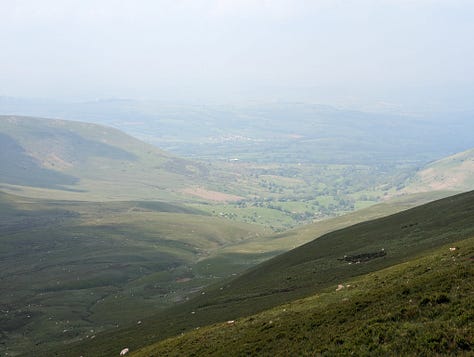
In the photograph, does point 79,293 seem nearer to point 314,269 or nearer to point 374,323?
A: point 314,269

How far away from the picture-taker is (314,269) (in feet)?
272

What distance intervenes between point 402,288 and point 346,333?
7.91 meters

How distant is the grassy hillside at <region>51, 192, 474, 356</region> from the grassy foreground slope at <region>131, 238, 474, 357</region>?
14.6 metres

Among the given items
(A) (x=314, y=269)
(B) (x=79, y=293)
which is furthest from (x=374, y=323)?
(B) (x=79, y=293)

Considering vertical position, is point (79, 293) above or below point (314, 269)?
below

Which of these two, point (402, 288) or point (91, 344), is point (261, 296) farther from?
point (402, 288)

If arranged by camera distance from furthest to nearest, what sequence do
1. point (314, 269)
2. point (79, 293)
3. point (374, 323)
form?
point (79, 293)
point (314, 269)
point (374, 323)

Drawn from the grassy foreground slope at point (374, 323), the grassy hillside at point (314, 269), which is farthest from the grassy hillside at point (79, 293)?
the grassy foreground slope at point (374, 323)

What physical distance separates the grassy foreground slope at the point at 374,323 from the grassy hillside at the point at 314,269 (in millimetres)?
14650

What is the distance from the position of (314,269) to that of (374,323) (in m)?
50.9

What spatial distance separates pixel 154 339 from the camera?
63.7m

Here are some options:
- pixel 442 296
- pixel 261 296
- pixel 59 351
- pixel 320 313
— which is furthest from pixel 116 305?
pixel 442 296

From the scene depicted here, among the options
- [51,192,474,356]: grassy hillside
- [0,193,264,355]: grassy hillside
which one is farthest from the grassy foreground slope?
[0,193,264,355]: grassy hillside

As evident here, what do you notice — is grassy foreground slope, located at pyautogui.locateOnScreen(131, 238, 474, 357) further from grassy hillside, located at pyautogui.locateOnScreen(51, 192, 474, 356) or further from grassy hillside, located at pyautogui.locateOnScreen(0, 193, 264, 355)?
grassy hillside, located at pyautogui.locateOnScreen(0, 193, 264, 355)
